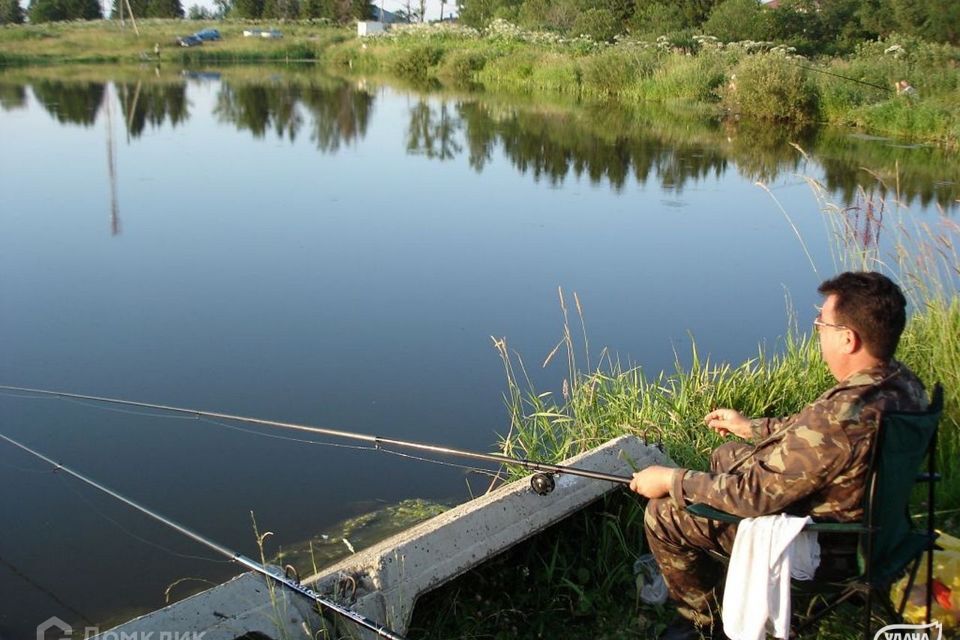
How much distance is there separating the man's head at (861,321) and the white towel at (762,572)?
39 cm

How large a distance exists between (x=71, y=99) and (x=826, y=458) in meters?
21.6

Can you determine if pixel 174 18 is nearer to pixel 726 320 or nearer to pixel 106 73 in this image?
pixel 106 73

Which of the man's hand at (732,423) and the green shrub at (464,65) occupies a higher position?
the green shrub at (464,65)

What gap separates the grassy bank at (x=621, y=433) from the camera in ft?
9.60

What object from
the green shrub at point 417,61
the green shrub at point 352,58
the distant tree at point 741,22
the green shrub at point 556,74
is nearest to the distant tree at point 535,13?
the green shrub at point 352,58

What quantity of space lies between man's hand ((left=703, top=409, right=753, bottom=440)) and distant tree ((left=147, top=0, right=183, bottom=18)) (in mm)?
58903

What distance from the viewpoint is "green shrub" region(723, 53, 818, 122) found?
17.5 meters

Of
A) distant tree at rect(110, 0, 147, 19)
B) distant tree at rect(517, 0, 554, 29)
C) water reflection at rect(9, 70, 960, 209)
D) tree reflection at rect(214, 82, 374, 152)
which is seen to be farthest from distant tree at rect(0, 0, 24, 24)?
water reflection at rect(9, 70, 960, 209)

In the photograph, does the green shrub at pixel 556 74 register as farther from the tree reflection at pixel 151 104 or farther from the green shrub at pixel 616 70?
the tree reflection at pixel 151 104

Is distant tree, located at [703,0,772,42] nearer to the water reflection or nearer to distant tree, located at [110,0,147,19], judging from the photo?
the water reflection

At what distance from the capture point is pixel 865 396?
2.20m

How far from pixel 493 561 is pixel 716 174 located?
32.1ft

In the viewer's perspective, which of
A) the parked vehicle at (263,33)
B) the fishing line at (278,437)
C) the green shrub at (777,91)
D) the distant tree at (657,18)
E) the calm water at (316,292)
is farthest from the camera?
the parked vehicle at (263,33)

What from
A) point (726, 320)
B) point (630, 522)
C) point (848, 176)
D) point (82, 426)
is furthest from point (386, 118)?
point (630, 522)
